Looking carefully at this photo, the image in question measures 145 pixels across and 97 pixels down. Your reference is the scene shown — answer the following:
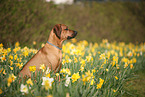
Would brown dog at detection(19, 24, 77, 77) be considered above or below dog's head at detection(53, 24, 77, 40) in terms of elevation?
below

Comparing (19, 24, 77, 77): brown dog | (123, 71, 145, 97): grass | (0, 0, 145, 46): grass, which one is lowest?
(123, 71, 145, 97): grass

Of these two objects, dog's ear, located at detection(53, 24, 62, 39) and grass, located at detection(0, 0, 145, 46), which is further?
grass, located at detection(0, 0, 145, 46)

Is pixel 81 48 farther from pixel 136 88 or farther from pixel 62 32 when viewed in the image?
pixel 136 88

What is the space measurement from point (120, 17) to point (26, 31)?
19.9ft

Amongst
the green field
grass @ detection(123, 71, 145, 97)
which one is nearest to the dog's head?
the green field

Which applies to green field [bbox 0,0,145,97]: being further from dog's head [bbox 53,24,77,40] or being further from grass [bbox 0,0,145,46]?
dog's head [bbox 53,24,77,40]

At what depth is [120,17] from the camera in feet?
26.6

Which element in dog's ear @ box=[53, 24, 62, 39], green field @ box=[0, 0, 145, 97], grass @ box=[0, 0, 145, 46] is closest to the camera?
green field @ box=[0, 0, 145, 97]

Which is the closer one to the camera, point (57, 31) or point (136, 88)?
point (57, 31)

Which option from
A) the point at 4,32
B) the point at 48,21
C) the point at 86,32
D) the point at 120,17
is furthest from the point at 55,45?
the point at 120,17

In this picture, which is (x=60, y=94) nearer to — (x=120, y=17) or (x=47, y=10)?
(x=47, y=10)

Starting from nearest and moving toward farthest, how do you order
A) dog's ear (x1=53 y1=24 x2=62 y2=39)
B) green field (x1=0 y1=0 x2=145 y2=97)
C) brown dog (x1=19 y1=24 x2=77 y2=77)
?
green field (x1=0 y1=0 x2=145 y2=97), brown dog (x1=19 y1=24 x2=77 y2=77), dog's ear (x1=53 y1=24 x2=62 y2=39)

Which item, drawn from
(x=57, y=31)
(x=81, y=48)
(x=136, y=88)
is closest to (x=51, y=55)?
(x=57, y=31)

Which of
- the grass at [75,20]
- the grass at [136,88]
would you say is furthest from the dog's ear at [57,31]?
the grass at [75,20]
